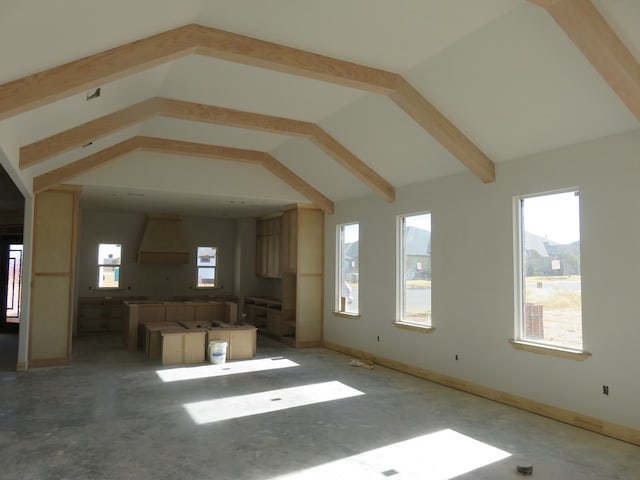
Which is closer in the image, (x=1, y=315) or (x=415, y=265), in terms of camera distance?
(x=415, y=265)

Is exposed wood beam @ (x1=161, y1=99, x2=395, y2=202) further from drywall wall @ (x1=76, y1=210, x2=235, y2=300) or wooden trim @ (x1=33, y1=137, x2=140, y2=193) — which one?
drywall wall @ (x1=76, y1=210, x2=235, y2=300)

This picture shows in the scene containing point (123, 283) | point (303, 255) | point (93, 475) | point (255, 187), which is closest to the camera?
point (93, 475)

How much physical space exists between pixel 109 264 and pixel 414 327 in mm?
7742

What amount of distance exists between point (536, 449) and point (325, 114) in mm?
4606

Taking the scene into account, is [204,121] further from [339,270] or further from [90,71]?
[339,270]

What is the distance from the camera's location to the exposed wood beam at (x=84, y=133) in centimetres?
552

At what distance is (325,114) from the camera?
654 centimetres

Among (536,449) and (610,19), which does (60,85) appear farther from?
(536,449)

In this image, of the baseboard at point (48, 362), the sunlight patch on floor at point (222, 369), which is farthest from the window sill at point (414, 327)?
the baseboard at point (48, 362)

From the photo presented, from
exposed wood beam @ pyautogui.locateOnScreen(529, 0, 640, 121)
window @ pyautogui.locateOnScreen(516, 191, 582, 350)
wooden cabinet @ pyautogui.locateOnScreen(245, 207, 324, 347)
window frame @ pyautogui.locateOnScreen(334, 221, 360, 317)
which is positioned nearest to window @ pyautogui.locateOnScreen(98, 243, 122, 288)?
wooden cabinet @ pyautogui.locateOnScreen(245, 207, 324, 347)

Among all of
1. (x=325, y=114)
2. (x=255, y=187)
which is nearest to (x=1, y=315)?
(x=255, y=187)

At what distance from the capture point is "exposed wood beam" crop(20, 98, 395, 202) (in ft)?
18.2

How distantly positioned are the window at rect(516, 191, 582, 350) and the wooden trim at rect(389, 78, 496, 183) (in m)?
0.63

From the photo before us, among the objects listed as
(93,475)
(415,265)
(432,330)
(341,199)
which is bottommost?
(93,475)
